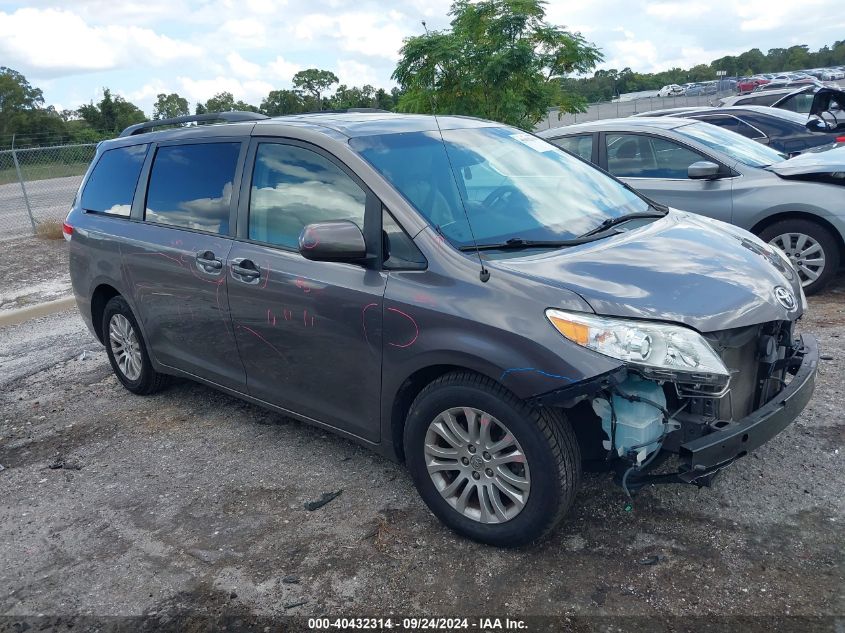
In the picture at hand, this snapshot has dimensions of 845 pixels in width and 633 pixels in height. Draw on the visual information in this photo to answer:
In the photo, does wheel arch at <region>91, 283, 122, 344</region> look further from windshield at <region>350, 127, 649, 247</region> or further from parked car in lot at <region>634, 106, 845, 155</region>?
parked car in lot at <region>634, 106, 845, 155</region>

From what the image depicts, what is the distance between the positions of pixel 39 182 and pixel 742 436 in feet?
60.8

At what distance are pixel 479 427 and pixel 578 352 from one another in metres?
0.57

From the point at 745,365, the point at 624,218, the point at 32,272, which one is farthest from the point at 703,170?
the point at 32,272

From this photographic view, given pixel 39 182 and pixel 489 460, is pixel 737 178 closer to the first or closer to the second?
pixel 489 460

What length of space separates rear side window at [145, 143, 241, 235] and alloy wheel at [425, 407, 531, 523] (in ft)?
6.15

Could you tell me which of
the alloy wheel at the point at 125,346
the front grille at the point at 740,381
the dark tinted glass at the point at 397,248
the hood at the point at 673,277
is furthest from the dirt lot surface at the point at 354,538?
the dark tinted glass at the point at 397,248

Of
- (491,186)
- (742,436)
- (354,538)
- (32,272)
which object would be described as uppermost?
(491,186)

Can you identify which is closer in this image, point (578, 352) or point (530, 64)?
point (578, 352)

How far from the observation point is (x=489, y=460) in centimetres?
322

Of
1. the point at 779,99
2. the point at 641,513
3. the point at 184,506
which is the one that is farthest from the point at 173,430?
the point at 779,99

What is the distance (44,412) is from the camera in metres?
5.54

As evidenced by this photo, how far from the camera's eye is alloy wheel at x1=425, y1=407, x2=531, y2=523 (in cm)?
317

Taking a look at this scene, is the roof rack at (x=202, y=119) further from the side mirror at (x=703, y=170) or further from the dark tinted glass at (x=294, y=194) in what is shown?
the side mirror at (x=703, y=170)

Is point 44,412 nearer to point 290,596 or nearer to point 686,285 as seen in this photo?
point 290,596
